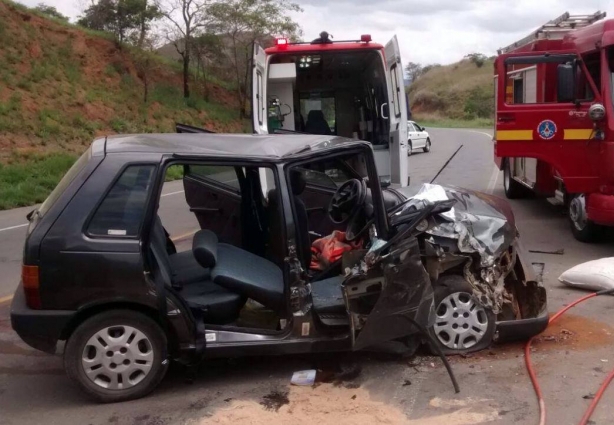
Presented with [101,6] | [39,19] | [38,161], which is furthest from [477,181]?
[101,6]

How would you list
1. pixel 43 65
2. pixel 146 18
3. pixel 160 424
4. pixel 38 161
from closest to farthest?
pixel 160 424 < pixel 38 161 < pixel 43 65 < pixel 146 18

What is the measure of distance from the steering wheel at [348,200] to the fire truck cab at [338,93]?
285 centimetres

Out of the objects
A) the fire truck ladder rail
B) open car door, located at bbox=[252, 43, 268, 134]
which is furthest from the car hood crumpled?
the fire truck ladder rail

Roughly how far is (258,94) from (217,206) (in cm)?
386

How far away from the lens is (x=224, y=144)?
16.1 feet

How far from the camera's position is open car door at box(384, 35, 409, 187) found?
9539 millimetres

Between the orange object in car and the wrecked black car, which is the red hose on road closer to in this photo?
the wrecked black car

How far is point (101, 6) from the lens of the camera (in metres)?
35.8

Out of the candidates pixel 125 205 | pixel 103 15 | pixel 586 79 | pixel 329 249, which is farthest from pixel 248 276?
pixel 103 15

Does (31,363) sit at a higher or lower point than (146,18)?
lower

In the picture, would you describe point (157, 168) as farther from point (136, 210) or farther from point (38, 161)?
point (38, 161)

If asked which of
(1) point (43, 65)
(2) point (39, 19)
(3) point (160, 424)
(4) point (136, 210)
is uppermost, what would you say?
(2) point (39, 19)

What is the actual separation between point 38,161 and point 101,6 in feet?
58.3

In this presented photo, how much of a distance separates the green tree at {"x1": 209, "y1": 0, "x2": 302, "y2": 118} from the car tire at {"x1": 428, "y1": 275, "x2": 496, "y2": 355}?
109ft
